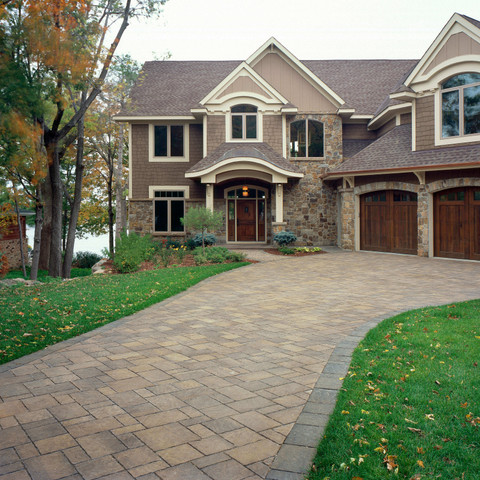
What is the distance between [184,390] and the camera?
4.35 m

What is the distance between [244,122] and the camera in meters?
20.5

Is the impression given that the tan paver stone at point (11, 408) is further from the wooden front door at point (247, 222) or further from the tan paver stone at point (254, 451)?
the wooden front door at point (247, 222)

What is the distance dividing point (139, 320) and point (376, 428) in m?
4.52

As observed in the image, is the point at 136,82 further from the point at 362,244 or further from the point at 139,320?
the point at 139,320

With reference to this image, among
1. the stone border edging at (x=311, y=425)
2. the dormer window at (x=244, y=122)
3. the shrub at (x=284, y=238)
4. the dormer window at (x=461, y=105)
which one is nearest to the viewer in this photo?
the stone border edging at (x=311, y=425)

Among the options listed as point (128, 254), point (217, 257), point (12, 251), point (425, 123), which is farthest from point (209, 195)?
point (12, 251)

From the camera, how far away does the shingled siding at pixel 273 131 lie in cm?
2050

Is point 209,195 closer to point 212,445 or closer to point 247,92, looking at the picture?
point 247,92

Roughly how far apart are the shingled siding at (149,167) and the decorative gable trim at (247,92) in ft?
6.26

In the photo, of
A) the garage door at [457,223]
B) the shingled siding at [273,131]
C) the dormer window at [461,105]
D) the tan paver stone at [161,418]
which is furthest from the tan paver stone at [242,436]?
the shingled siding at [273,131]

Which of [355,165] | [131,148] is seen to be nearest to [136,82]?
[131,148]

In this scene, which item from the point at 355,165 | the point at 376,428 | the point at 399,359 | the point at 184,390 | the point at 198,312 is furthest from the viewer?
the point at 355,165

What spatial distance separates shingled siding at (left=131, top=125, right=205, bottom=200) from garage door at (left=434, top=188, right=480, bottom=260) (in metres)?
10.6

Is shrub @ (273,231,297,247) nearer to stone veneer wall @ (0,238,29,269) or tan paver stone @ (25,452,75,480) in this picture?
stone veneer wall @ (0,238,29,269)
